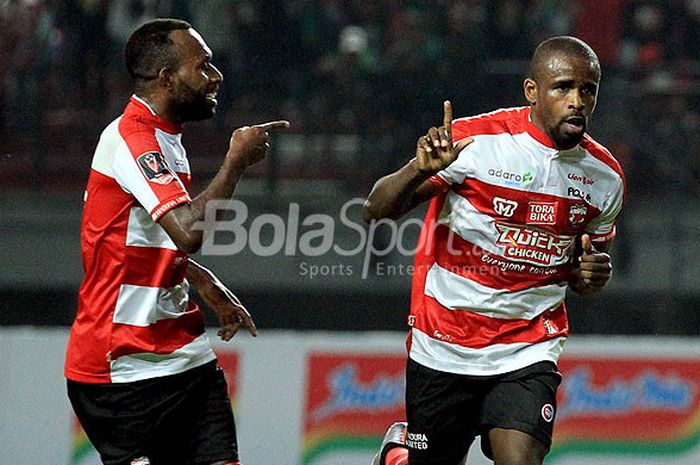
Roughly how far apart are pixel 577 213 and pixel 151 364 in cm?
150

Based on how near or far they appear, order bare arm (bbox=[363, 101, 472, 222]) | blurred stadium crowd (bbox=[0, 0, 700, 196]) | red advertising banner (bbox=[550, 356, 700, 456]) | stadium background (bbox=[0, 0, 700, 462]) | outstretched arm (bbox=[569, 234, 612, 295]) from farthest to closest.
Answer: blurred stadium crowd (bbox=[0, 0, 700, 196]) → stadium background (bbox=[0, 0, 700, 462]) → red advertising banner (bbox=[550, 356, 700, 456]) → outstretched arm (bbox=[569, 234, 612, 295]) → bare arm (bbox=[363, 101, 472, 222])

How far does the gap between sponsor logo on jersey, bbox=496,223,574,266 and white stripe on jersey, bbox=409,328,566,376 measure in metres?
0.29

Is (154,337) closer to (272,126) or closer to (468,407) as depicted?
(272,126)

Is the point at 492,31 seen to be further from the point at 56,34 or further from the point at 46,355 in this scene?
the point at 46,355

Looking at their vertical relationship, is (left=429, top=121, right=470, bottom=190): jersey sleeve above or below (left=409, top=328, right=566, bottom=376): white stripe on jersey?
above

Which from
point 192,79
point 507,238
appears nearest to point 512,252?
point 507,238

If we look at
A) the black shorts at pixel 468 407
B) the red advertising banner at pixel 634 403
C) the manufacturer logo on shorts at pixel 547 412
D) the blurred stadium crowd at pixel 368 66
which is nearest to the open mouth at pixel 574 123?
the black shorts at pixel 468 407

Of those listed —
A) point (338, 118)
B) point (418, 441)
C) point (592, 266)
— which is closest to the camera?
point (592, 266)

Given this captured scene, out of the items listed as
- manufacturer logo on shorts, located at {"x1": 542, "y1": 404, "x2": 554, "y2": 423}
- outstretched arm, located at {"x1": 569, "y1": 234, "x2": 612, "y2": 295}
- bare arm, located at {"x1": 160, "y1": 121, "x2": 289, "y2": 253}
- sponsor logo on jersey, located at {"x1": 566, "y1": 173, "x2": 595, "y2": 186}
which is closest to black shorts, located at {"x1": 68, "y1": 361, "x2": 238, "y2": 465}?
bare arm, located at {"x1": 160, "y1": 121, "x2": 289, "y2": 253}

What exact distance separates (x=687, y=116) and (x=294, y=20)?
234cm

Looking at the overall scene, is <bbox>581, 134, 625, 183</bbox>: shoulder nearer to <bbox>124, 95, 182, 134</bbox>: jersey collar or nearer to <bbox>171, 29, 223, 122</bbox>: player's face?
<bbox>171, 29, 223, 122</bbox>: player's face

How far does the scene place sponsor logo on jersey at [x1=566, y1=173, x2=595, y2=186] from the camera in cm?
408

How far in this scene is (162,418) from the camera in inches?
151

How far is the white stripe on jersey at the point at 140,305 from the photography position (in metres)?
3.74
